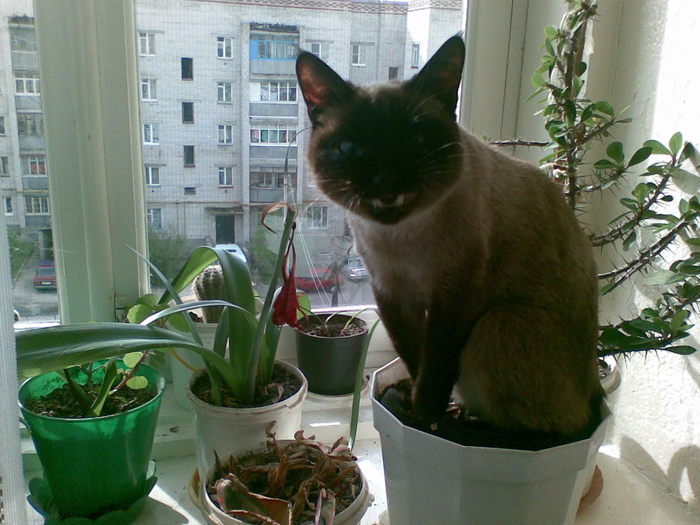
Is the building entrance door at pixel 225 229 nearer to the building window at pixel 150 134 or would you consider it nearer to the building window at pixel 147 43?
the building window at pixel 150 134

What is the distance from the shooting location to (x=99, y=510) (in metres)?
0.92

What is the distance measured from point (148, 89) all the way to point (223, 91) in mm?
149

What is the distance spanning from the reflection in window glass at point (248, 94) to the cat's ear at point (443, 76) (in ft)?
1.35

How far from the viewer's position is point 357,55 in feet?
4.07

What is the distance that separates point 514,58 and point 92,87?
90 cm

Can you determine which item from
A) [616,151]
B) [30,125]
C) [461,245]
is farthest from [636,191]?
[30,125]

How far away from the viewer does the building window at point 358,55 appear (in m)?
1.23

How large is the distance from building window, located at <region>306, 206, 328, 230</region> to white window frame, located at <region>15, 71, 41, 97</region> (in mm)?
587

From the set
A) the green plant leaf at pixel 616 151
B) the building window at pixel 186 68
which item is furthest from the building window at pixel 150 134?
the green plant leaf at pixel 616 151

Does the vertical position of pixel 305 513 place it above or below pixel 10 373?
below

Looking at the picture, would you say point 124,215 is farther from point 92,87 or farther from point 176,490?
point 176,490

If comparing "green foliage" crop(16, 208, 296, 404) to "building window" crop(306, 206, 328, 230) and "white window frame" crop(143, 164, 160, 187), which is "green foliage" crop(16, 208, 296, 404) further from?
"building window" crop(306, 206, 328, 230)

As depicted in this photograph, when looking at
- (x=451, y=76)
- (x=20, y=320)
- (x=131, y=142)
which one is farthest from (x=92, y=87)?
(x=451, y=76)

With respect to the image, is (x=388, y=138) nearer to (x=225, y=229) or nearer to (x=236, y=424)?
(x=236, y=424)
